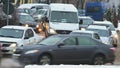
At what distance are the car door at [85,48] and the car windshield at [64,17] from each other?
10.8 m

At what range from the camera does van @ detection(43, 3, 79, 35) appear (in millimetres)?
32469

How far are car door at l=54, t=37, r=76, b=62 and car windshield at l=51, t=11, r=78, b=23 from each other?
1119 centimetres

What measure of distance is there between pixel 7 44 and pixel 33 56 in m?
3.68

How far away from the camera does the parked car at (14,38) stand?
919 inches

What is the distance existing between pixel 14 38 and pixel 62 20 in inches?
345

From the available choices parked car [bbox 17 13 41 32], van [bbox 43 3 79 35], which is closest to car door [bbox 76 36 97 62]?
van [bbox 43 3 79 35]

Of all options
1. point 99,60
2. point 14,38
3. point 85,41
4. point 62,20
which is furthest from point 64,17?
point 99,60

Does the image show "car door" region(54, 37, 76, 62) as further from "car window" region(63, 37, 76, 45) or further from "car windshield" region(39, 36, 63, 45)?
"car windshield" region(39, 36, 63, 45)

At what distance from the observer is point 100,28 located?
33.0m

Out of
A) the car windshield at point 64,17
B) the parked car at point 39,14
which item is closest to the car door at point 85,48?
the car windshield at point 64,17

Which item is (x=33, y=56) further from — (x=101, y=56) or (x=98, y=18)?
(x=98, y=18)

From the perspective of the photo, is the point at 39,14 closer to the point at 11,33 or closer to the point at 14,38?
the point at 11,33

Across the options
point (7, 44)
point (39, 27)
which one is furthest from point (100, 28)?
point (7, 44)

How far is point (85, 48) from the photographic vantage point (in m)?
21.5
